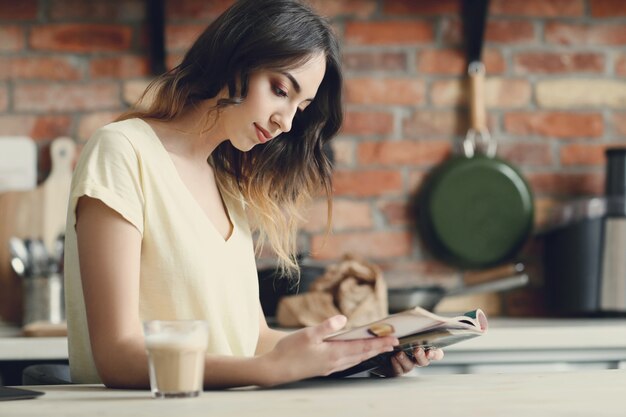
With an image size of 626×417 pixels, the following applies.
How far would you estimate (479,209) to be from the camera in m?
2.52

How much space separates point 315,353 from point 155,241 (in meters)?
0.36

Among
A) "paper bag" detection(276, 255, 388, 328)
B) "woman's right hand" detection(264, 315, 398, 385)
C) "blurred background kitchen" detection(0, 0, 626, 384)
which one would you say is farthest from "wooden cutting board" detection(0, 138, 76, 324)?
"woman's right hand" detection(264, 315, 398, 385)

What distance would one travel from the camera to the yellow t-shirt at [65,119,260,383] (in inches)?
51.9

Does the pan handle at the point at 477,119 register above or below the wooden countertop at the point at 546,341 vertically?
above

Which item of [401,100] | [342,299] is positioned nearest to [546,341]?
[342,299]

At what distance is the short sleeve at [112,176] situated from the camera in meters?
1.26

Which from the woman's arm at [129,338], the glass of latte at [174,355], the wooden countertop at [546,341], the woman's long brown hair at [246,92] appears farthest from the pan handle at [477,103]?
the glass of latte at [174,355]

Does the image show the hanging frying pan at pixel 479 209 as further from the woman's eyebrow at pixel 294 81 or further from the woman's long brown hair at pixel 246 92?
the woman's eyebrow at pixel 294 81

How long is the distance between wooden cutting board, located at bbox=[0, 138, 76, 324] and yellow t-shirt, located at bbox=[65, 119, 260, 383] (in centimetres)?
101

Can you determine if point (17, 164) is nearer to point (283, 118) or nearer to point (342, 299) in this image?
point (342, 299)

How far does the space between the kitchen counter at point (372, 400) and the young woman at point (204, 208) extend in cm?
5

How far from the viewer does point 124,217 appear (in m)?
1.27

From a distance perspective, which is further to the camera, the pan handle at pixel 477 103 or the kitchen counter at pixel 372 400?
the pan handle at pixel 477 103

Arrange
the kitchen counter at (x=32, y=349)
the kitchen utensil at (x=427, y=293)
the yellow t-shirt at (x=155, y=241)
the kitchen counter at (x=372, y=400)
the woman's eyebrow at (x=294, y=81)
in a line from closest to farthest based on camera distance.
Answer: the kitchen counter at (x=372, y=400) < the yellow t-shirt at (x=155, y=241) < the woman's eyebrow at (x=294, y=81) < the kitchen counter at (x=32, y=349) < the kitchen utensil at (x=427, y=293)
